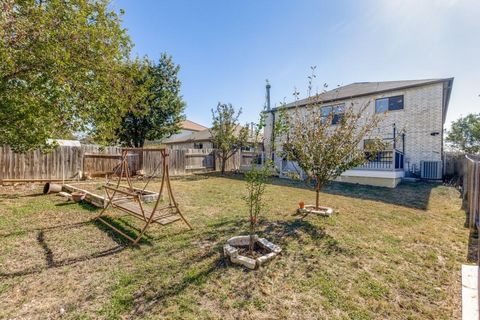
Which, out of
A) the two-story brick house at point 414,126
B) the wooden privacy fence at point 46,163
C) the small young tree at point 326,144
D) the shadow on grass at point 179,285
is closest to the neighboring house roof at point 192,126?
→ the wooden privacy fence at point 46,163

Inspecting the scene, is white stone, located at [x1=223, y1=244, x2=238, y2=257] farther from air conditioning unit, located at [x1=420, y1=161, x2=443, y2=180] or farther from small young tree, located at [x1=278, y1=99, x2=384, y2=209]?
air conditioning unit, located at [x1=420, y1=161, x2=443, y2=180]

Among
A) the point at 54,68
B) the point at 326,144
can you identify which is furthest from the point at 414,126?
the point at 54,68

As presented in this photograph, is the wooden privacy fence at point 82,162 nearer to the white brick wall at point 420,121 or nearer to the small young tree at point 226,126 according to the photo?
the small young tree at point 226,126

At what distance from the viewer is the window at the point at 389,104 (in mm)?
13805

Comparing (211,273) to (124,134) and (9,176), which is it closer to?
(9,176)

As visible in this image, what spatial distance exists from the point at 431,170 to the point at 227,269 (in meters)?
14.5

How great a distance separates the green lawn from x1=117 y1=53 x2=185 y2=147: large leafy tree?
1067 centimetres

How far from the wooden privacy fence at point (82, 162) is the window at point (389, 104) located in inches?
479

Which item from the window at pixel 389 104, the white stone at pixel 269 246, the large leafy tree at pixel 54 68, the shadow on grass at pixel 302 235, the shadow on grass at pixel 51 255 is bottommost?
the shadow on grass at pixel 51 255

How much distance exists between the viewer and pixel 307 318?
231 cm

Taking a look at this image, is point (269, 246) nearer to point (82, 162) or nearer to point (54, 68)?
point (54, 68)

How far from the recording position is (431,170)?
12.5 metres

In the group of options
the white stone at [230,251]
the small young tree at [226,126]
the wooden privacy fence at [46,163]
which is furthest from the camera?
the small young tree at [226,126]

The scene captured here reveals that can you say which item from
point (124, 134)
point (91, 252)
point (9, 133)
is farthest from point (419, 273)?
point (124, 134)
